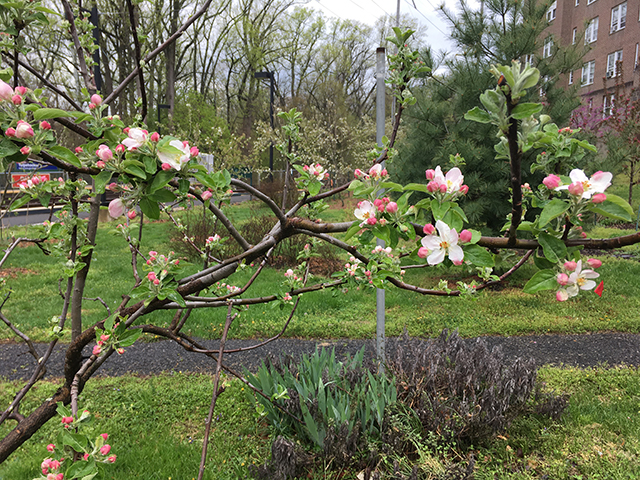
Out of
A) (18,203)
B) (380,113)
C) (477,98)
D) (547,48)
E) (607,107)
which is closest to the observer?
(18,203)

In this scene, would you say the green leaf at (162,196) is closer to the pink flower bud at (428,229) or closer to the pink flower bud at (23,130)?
the pink flower bud at (23,130)

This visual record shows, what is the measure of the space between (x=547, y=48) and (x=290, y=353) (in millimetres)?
5903

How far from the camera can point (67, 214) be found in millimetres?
1545

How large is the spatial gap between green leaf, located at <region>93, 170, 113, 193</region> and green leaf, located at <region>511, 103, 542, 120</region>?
0.76m

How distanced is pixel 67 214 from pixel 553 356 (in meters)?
4.62

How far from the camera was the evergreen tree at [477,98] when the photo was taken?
5.45m

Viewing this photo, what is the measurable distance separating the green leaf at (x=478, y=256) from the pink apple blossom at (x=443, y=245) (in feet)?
0.07

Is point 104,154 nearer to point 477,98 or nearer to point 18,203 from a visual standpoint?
point 18,203

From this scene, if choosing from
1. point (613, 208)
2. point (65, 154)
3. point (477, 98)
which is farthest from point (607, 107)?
point (65, 154)

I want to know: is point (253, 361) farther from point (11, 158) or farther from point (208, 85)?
point (208, 85)

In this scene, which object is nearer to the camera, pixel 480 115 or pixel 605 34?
pixel 480 115

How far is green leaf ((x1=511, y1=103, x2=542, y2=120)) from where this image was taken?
2.15 ft

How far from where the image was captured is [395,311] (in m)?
5.75

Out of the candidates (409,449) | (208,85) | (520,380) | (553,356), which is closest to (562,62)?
(553,356)
